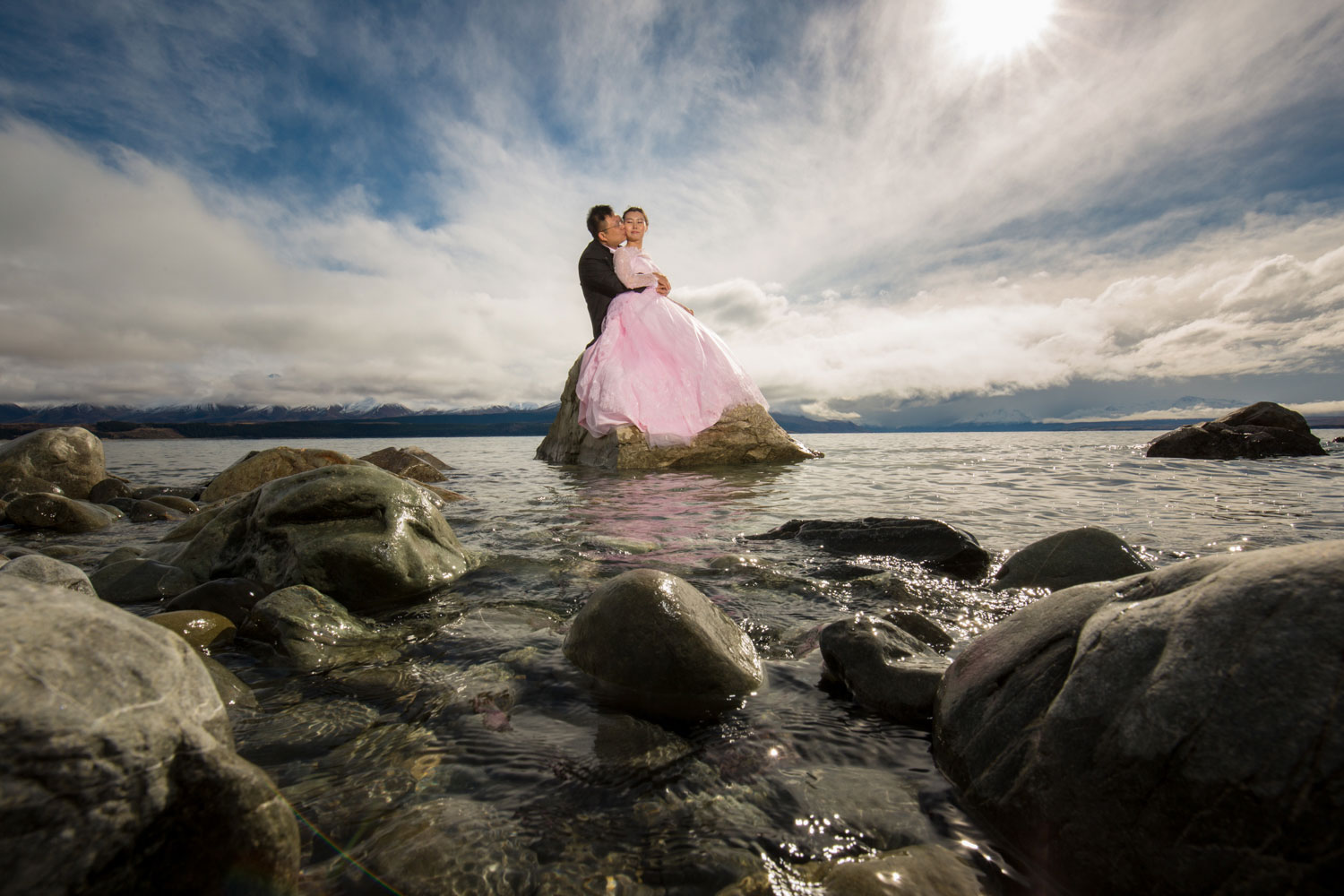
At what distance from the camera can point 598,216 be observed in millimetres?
16578

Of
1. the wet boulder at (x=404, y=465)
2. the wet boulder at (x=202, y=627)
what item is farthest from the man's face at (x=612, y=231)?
the wet boulder at (x=202, y=627)

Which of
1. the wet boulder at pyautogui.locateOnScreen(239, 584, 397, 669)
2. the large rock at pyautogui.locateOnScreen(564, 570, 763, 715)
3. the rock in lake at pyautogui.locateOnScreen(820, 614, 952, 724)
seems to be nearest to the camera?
the rock in lake at pyautogui.locateOnScreen(820, 614, 952, 724)

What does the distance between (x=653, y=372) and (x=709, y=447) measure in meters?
2.54

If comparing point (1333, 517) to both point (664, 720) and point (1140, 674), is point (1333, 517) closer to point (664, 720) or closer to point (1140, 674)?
point (1140, 674)

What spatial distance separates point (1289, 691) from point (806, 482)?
33.0 ft

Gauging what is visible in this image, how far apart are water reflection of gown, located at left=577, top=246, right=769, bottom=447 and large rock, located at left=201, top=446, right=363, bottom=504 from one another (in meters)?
6.63

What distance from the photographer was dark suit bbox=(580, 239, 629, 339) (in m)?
16.3

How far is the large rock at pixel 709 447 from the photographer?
14.5 m

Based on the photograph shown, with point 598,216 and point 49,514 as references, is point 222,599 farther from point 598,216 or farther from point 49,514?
point 598,216

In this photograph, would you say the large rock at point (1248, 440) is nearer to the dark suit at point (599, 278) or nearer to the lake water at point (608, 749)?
the lake water at point (608, 749)

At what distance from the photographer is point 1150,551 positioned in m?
5.37

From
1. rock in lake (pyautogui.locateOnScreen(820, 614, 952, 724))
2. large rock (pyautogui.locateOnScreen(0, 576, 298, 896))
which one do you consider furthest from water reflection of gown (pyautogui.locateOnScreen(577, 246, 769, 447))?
large rock (pyautogui.locateOnScreen(0, 576, 298, 896))

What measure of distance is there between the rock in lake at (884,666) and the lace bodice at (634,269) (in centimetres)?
1415

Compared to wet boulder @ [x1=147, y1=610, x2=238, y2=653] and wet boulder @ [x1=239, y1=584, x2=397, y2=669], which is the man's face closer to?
wet boulder @ [x1=239, y1=584, x2=397, y2=669]
